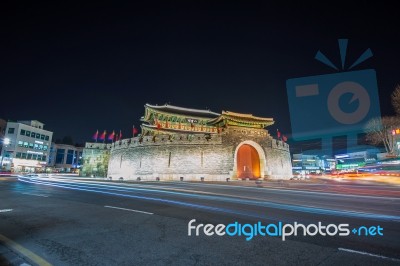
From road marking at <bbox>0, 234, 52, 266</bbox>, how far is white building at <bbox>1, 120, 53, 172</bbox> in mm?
57362

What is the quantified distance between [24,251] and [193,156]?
2452 cm

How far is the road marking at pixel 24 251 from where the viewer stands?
321 centimetres

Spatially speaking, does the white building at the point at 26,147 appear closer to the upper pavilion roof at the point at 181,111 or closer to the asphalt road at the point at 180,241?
the upper pavilion roof at the point at 181,111

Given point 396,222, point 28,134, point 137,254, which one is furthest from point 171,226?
point 28,134

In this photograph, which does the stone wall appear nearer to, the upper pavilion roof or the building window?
the upper pavilion roof

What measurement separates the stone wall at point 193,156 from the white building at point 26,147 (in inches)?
1452

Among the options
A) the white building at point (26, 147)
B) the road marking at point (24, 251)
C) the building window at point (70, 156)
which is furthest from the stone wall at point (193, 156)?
the building window at point (70, 156)

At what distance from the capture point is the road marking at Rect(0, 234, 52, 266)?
321 centimetres

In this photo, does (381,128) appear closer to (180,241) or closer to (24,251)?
(180,241)

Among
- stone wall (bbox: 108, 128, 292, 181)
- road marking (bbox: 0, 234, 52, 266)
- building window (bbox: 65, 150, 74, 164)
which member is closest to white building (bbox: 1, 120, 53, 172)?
building window (bbox: 65, 150, 74, 164)

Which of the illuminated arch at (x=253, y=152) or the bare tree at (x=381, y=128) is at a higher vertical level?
the bare tree at (x=381, y=128)

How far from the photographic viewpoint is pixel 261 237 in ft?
14.3

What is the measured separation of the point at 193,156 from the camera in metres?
28.0

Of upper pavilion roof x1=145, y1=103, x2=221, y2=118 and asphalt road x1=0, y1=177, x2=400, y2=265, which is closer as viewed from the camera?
asphalt road x1=0, y1=177, x2=400, y2=265
